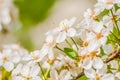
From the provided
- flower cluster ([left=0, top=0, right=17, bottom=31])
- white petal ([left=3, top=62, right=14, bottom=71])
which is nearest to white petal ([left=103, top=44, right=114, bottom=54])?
white petal ([left=3, top=62, right=14, bottom=71])

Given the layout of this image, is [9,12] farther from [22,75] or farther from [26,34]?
[22,75]

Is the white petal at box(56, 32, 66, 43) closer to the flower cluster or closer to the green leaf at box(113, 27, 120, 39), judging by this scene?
the green leaf at box(113, 27, 120, 39)

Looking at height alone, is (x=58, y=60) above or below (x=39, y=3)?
below

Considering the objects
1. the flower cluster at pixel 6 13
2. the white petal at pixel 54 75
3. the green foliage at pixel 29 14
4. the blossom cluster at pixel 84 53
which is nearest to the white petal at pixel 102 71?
the blossom cluster at pixel 84 53

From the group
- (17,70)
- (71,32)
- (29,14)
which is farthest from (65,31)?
(29,14)

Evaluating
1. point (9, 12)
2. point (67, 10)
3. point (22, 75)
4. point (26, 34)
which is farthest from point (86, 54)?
point (67, 10)

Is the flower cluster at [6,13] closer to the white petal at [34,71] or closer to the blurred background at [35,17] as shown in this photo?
the blurred background at [35,17]
